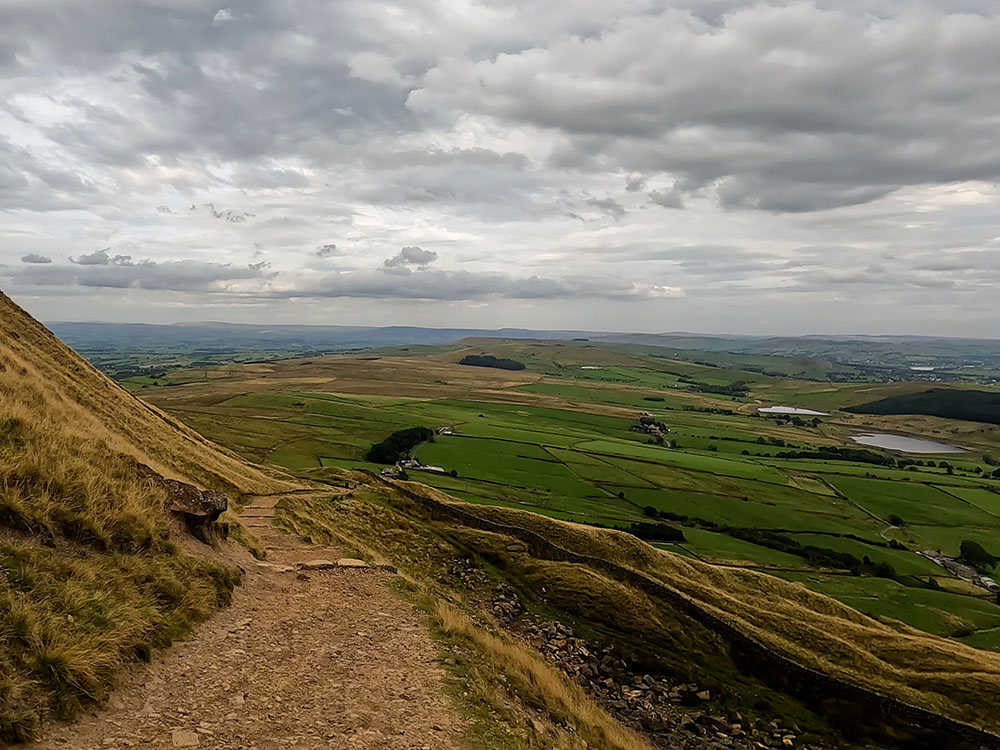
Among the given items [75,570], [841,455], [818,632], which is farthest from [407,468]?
[841,455]

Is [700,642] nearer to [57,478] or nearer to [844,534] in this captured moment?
[57,478]

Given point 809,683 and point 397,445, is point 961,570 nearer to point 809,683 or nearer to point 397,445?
point 809,683

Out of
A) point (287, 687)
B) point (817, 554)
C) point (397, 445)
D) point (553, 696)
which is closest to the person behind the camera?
point (287, 687)

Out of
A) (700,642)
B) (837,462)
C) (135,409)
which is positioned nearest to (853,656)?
(700,642)

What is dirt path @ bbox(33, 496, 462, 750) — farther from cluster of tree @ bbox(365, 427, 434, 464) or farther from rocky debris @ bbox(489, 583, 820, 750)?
cluster of tree @ bbox(365, 427, 434, 464)

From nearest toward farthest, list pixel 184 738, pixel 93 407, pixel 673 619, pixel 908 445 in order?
1. pixel 184 738
2. pixel 673 619
3. pixel 93 407
4. pixel 908 445

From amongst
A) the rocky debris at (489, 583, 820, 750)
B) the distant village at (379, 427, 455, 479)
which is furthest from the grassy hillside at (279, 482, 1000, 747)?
the distant village at (379, 427, 455, 479)
